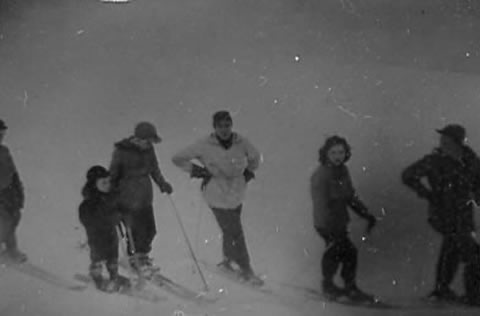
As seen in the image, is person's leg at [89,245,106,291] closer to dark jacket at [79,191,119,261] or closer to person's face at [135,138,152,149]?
dark jacket at [79,191,119,261]

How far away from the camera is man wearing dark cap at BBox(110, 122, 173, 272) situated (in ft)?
2.71

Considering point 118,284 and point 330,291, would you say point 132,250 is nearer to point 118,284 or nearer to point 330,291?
point 118,284

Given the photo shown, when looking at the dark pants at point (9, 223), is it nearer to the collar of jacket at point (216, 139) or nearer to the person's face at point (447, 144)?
the collar of jacket at point (216, 139)

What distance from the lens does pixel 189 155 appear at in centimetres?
83

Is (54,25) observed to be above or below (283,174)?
above

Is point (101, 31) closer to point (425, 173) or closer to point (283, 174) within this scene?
point (283, 174)

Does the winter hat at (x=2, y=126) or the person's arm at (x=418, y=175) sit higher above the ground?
the winter hat at (x=2, y=126)

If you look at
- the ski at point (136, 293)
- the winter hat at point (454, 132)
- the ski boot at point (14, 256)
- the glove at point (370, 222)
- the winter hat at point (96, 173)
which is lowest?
the ski at point (136, 293)

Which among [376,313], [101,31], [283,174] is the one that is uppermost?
[101,31]

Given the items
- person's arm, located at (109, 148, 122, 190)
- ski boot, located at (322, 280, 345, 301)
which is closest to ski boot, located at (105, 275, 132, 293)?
person's arm, located at (109, 148, 122, 190)

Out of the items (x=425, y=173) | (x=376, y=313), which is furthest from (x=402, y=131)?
(x=376, y=313)

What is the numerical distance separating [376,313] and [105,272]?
0.97 ft

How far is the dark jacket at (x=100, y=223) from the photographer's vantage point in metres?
0.83

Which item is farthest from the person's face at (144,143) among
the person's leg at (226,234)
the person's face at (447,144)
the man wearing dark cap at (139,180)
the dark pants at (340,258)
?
the person's face at (447,144)
